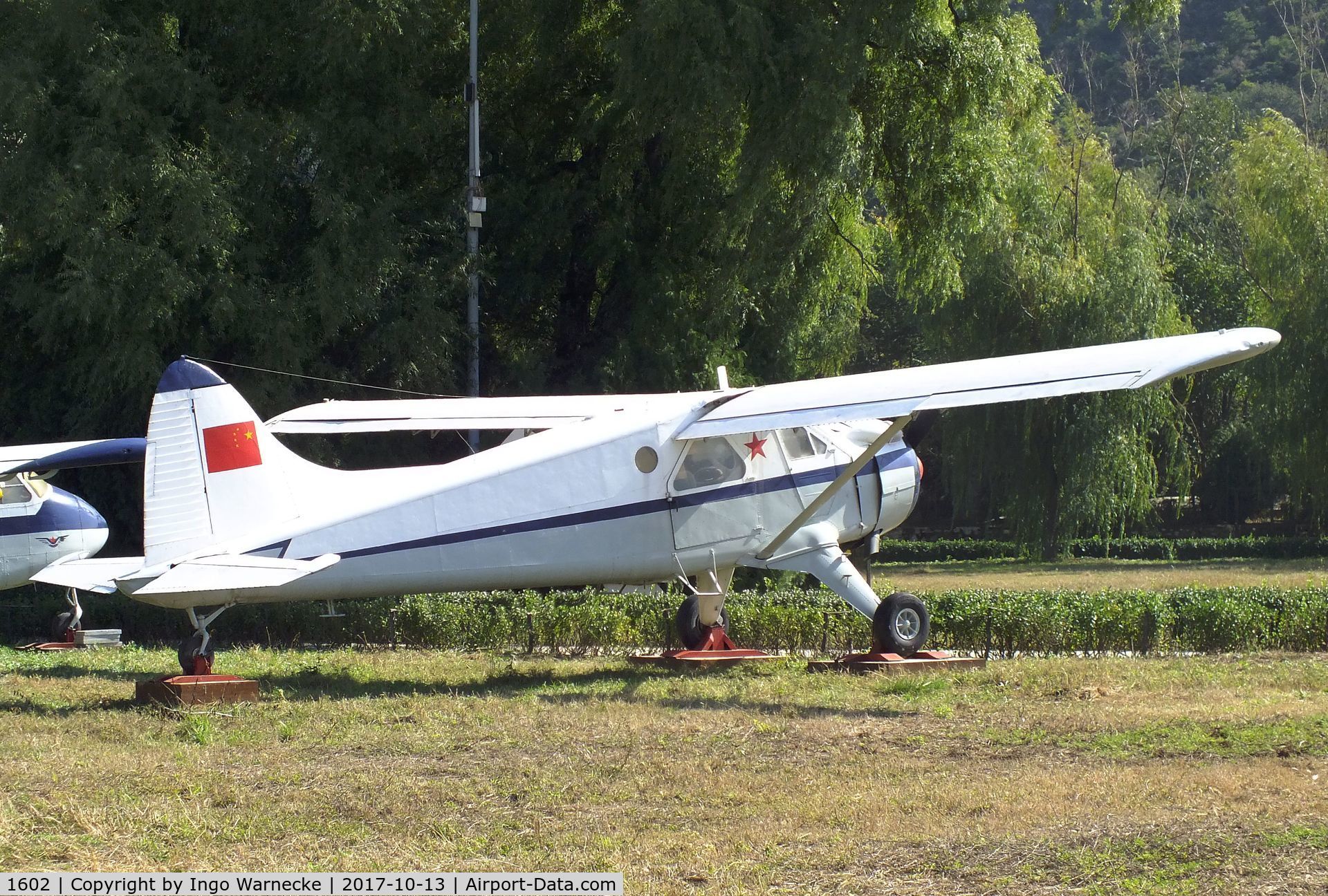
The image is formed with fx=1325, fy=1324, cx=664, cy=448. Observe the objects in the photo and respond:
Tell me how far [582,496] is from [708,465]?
1518 mm

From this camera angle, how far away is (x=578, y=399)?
15781mm

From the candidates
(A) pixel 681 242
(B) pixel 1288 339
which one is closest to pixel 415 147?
(A) pixel 681 242

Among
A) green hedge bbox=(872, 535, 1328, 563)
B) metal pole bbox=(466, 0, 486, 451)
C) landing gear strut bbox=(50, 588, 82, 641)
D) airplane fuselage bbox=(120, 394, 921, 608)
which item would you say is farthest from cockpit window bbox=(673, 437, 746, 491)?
green hedge bbox=(872, 535, 1328, 563)

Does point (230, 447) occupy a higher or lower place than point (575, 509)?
higher

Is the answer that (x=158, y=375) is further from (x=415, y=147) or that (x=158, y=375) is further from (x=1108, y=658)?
(x=1108, y=658)

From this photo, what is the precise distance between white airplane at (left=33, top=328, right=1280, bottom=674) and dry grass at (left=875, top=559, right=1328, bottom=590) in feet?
58.0

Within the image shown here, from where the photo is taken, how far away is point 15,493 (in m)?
17.4

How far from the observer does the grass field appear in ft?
21.0

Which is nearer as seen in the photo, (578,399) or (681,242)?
(578,399)

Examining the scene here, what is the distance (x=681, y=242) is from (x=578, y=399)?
881 centimetres

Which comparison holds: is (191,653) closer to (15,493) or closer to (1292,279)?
(15,493)

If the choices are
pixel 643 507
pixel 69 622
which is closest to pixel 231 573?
pixel 643 507

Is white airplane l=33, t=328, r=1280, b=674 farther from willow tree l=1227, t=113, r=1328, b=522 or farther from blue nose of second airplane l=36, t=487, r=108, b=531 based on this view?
willow tree l=1227, t=113, r=1328, b=522
